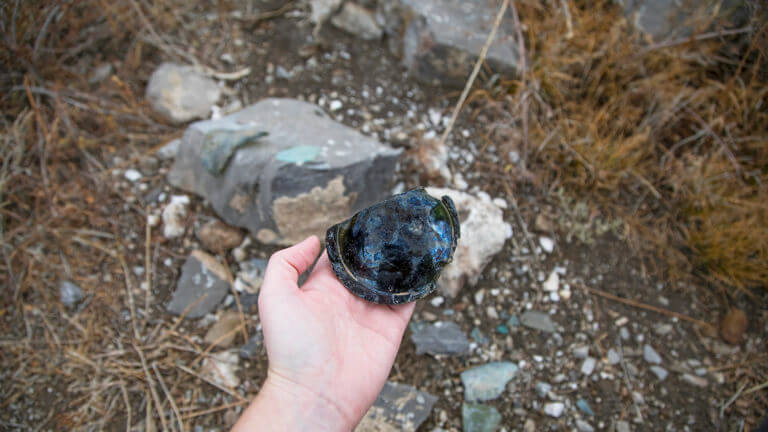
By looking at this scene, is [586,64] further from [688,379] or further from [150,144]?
[150,144]

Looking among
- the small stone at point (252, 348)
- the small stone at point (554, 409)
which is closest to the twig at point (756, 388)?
the small stone at point (554, 409)

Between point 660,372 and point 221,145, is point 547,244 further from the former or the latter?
point 221,145

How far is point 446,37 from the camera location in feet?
10.3

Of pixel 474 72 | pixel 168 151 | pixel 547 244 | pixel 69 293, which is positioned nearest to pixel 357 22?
pixel 474 72

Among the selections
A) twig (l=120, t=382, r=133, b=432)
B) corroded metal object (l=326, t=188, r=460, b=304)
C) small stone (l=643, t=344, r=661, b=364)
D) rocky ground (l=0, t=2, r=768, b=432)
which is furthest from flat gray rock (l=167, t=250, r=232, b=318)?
small stone (l=643, t=344, r=661, b=364)

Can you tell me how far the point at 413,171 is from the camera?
2836mm

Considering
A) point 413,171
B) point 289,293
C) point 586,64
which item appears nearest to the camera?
point 289,293

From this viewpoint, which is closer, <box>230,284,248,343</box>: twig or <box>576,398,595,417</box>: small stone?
<box>576,398,595,417</box>: small stone

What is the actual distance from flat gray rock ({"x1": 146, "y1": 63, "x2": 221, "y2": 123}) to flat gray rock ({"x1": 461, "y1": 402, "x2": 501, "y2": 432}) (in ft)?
7.94

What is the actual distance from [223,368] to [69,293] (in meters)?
0.98

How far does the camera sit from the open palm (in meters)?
1.66

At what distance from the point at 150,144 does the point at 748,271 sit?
3.59 metres

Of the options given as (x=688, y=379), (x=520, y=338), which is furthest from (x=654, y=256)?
(x=520, y=338)

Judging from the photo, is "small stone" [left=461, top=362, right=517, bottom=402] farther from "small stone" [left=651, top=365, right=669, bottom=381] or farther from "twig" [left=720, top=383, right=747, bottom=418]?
"twig" [left=720, top=383, right=747, bottom=418]
